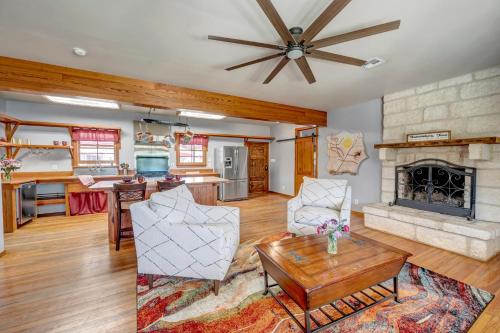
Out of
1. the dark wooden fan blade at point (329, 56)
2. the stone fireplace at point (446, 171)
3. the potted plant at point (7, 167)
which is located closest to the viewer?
the dark wooden fan blade at point (329, 56)

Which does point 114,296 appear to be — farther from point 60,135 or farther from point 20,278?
point 60,135

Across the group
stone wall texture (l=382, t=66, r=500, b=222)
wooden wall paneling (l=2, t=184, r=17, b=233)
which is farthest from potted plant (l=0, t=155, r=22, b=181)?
A: stone wall texture (l=382, t=66, r=500, b=222)

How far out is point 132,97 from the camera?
3250mm

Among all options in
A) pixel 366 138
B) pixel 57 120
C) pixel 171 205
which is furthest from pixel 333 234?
pixel 57 120

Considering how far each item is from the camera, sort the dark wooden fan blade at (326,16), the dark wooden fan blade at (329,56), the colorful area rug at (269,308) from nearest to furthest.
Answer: the dark wooden fan blade at (326,16) < the colorful area rug at (269,308) < the dark wooden fan blade at (329,56)

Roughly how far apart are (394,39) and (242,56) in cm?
163

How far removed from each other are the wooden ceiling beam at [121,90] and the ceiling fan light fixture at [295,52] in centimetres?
218

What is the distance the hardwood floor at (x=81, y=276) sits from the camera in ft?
5.52

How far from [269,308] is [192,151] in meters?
5.44

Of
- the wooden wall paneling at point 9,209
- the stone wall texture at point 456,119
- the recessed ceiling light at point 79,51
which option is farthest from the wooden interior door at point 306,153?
the wooden wall paneling at point 9,209

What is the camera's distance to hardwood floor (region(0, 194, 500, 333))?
1.68 m

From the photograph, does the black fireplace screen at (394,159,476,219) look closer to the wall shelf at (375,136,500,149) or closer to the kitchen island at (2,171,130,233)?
the wall shelf at (375,136,500,149)

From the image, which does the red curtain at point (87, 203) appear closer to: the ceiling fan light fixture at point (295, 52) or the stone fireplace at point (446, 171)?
the ceiling fan light fixture at point (295, 52)

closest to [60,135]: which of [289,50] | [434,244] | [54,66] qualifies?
[54,66]
